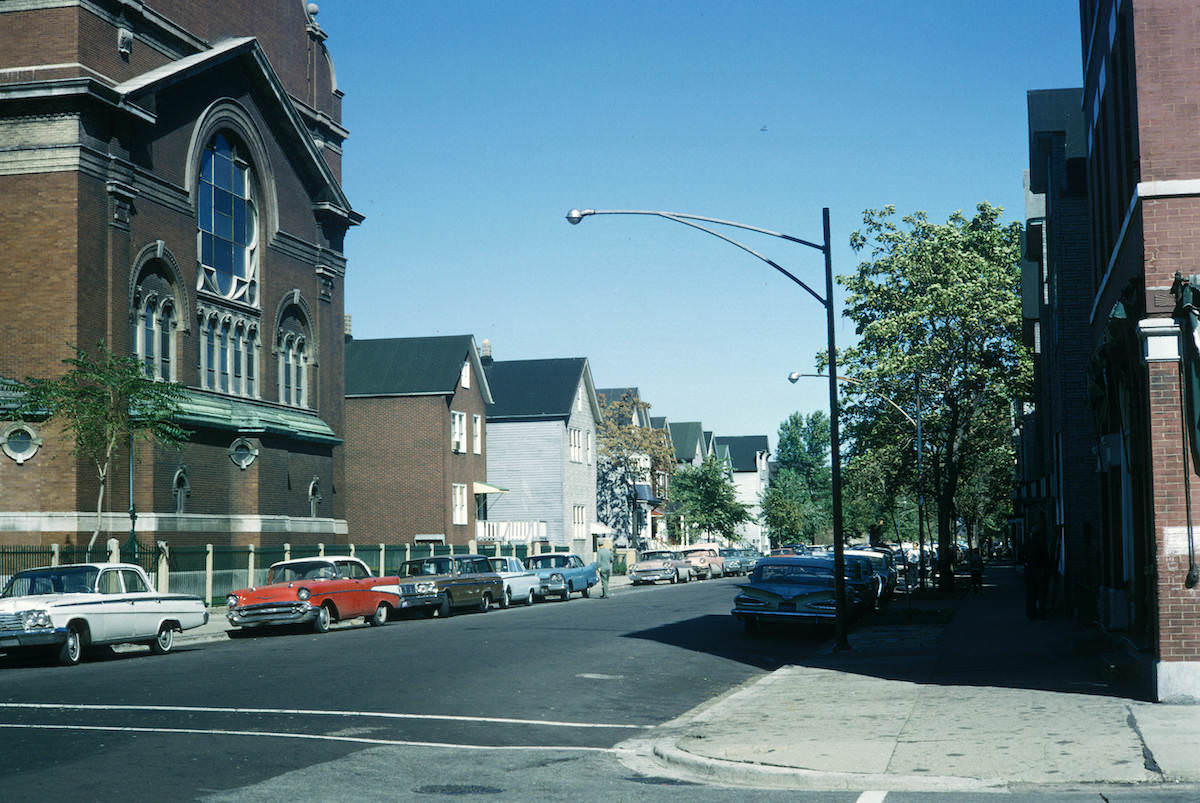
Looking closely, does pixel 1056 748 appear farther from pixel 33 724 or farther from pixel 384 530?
pixel 384 530

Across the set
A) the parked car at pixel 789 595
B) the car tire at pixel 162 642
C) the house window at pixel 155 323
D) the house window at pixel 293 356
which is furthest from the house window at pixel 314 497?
the car tire at pixel 162 642

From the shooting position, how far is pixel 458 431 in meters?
59.1

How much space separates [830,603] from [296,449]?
76.2ft

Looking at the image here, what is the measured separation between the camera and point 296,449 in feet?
139

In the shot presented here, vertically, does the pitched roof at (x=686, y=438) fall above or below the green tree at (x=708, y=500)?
above

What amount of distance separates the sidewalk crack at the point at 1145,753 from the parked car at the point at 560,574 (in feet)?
90.3

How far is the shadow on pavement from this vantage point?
15461 mm

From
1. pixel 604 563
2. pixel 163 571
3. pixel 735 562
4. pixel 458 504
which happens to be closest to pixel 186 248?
pixel 163 571

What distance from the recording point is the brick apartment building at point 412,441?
57.4 metres

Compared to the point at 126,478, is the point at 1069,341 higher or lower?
higher

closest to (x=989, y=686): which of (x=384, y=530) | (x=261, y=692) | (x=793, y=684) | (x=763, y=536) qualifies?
(x=793, y=684)

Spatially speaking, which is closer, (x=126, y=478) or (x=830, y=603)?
(x=830, y=603)

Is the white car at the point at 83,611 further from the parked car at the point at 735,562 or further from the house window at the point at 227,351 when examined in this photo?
the parked car at the point at 735,562

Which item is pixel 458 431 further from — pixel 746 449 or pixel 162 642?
pixel 746 449
